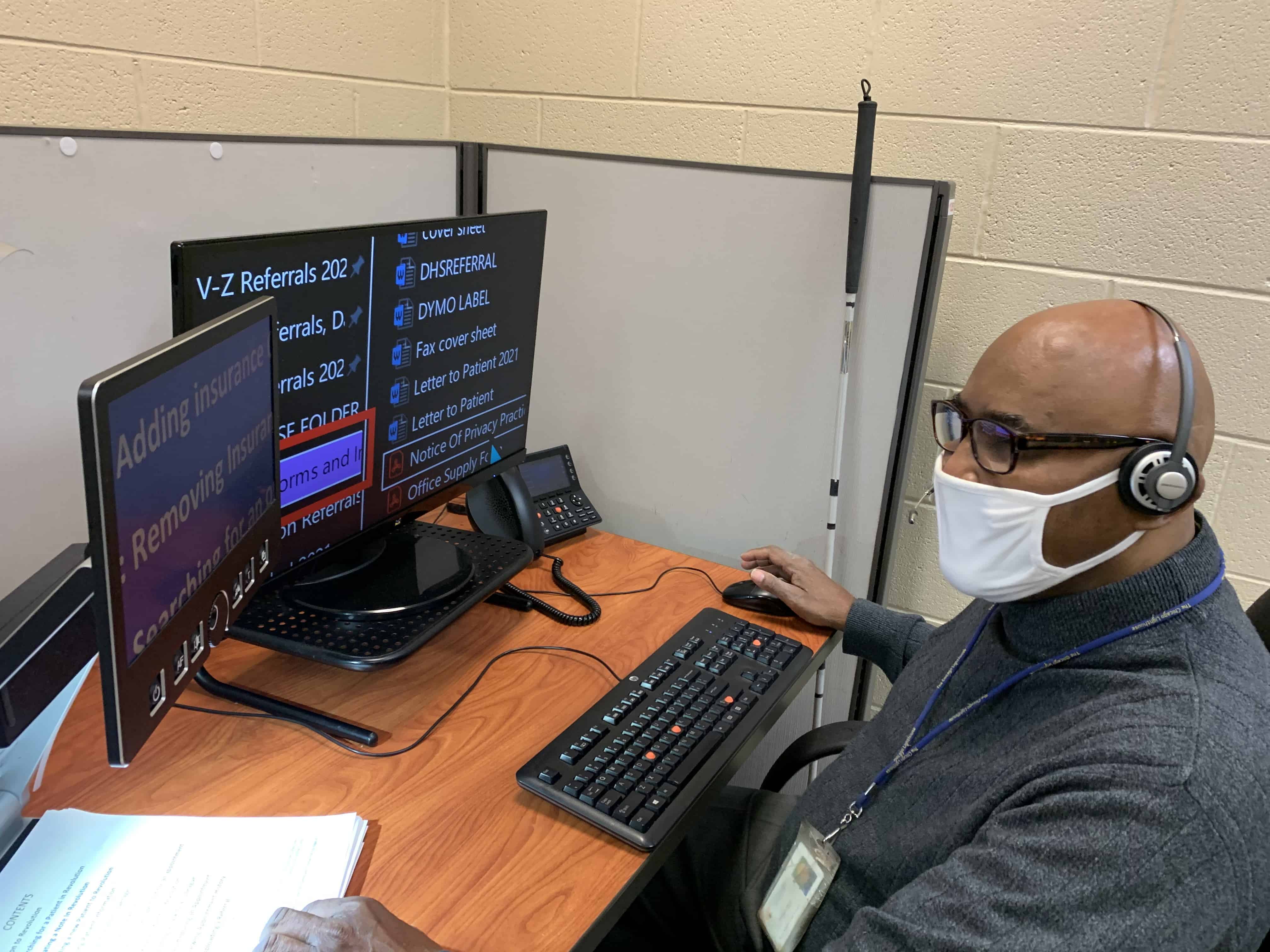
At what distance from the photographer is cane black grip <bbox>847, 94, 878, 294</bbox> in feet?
4.32

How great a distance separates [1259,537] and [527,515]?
1.26m

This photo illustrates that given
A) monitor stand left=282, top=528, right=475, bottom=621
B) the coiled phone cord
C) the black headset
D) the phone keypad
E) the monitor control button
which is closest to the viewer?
the black headset

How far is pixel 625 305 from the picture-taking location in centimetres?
162

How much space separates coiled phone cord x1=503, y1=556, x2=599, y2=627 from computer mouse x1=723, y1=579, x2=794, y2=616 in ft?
0.71

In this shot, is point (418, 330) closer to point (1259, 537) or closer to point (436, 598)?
point (436, 598)

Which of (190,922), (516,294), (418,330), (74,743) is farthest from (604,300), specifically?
(190,922)

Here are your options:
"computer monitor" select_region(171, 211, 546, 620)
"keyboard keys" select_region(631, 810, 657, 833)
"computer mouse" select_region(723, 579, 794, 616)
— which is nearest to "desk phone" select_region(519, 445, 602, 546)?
"computer monitor" select_region(171, 211, 546, 620)

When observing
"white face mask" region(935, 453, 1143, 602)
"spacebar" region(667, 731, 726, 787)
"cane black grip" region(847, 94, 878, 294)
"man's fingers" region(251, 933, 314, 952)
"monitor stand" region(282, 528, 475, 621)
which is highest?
"cane black grip" region(847, 94, 878, 294)

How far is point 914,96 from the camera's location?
161 centimetres

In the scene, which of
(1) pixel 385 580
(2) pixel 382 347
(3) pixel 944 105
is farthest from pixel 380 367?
(3) pixel 944 105

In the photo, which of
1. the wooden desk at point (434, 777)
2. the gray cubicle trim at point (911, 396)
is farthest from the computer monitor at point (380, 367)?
the gray cubicle trim at point (911, 396)

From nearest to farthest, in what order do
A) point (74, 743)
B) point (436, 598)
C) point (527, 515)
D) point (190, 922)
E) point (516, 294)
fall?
point (190, 922)
point (74, 743)
point (436, 598)
point (516, 294)
point (527, 515)

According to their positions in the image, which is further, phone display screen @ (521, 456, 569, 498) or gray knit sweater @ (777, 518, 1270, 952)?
phone display screen @ (521, 456, 569, 498)

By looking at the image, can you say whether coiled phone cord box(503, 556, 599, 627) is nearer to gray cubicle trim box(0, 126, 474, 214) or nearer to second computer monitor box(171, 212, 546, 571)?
second computer monitor box(171, 212, 546, 571)
